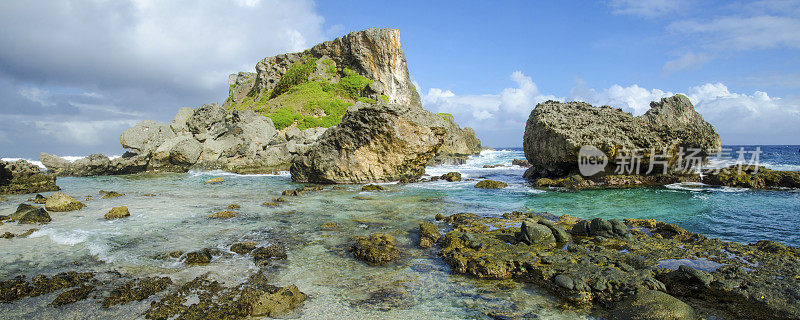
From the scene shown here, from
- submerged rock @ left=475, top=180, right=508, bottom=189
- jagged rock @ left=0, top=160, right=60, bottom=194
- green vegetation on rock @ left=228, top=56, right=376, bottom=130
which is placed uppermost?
green vegetation on rock @ left=228, top=56, right=376, bottom=130

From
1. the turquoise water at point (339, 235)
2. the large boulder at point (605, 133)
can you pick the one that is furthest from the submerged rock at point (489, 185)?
the large boulder at point (605, 133)

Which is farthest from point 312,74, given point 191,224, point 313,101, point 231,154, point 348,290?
point 348,290

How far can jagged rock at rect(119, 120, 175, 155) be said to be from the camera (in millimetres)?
33309

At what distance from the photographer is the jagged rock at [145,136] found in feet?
109

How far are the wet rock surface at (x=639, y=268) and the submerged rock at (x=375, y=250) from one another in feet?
3.80

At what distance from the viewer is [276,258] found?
7633 millimetres

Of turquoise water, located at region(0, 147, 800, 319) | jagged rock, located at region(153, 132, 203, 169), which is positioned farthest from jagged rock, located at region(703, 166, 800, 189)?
jagged rock, located at region(153, 132, 203, 169)

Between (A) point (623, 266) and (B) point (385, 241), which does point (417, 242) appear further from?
(A) point (623, 266)

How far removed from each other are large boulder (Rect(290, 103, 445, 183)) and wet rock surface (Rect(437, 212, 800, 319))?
13783mm

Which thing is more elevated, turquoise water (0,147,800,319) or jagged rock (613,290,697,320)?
jagged rock (613,290,697,320)

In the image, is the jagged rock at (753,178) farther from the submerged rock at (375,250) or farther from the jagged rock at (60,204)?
the jagged rock at (60,204)

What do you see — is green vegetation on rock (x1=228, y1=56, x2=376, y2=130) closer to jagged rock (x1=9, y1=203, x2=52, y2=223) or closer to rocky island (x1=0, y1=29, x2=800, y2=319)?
rocky island (x1=0, y1=29, x2=800, y2=319)

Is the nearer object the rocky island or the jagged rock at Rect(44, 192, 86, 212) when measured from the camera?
the rocky island

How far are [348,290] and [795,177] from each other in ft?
81.8
